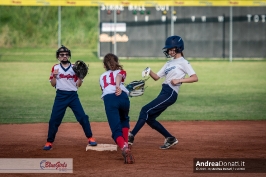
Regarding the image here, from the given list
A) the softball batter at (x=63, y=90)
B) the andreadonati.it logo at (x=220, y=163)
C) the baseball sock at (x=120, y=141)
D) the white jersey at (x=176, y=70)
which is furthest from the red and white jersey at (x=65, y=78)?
the andreadonati.it logo at (x=220, y=163)

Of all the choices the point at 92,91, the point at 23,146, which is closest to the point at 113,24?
the point at 92,91

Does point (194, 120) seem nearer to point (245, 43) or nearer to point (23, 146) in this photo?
point (23, 146)

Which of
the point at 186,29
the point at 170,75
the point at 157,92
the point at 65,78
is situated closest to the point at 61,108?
the point at 65,78

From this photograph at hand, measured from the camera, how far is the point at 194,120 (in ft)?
48.0

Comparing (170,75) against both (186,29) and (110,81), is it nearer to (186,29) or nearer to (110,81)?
(110,81)

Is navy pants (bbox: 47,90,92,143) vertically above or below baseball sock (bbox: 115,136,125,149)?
above

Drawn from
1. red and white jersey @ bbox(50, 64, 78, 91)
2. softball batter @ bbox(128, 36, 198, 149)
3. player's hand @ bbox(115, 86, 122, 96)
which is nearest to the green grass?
red and white jersey @ bbox(50, 64, 78, 91)

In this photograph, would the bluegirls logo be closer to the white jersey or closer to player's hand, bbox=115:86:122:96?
player's hand, bbox=115:86:122:96

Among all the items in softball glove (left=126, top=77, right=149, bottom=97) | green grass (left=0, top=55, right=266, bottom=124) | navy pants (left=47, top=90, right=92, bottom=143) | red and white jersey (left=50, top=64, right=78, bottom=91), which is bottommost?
green grass (left=0, top=55, right=266, bottom=124)

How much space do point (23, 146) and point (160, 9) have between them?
24708mm

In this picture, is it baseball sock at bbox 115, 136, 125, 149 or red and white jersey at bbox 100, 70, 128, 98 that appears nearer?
baseball sock at bbox 115, 136, 125, 149

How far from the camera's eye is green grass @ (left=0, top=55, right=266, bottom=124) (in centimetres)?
1548

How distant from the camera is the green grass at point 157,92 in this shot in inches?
609

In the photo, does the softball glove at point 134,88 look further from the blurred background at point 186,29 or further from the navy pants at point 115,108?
the blurred background at point 186,29
